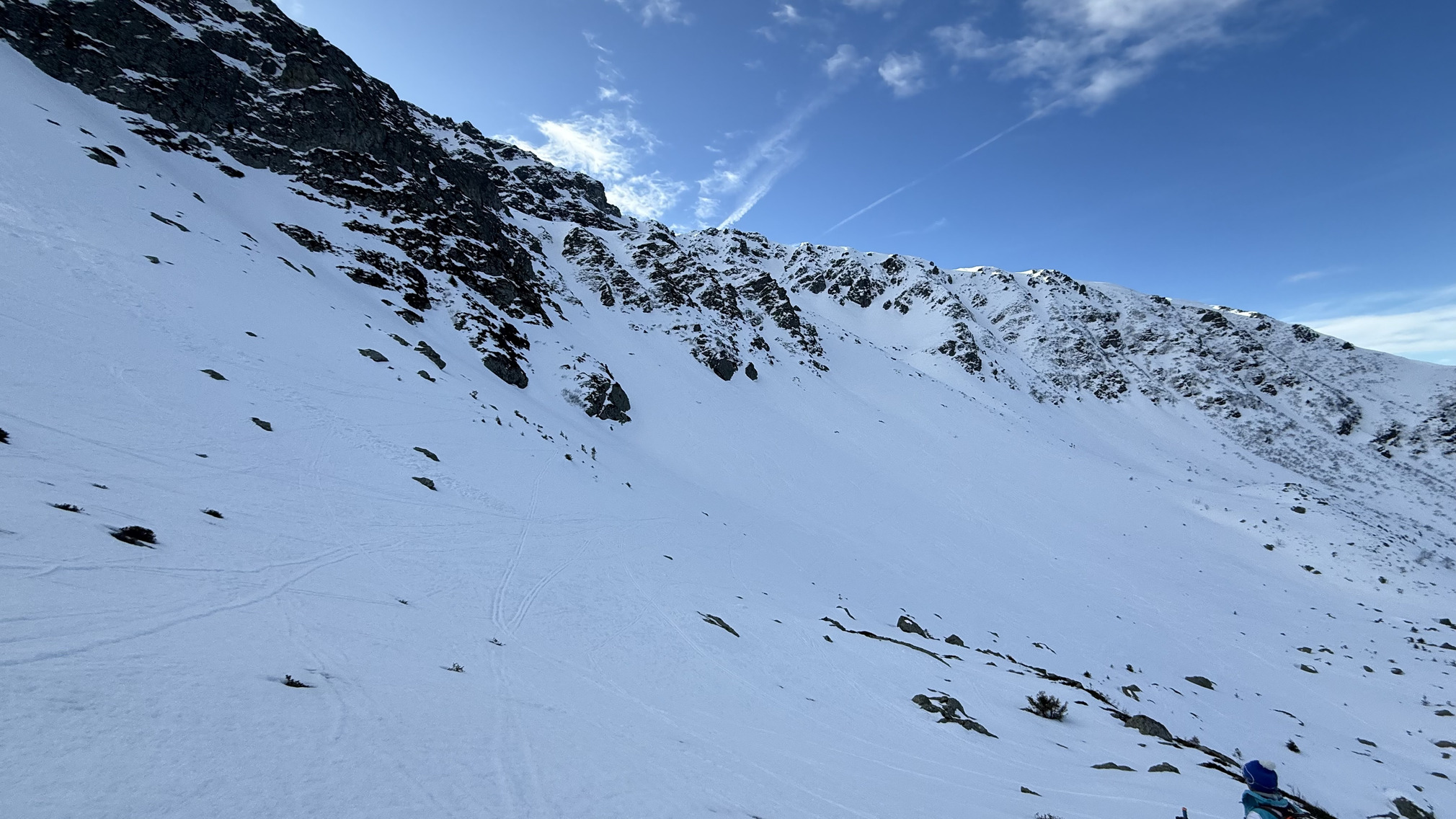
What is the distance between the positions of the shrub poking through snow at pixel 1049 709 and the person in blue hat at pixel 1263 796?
5.17 metres

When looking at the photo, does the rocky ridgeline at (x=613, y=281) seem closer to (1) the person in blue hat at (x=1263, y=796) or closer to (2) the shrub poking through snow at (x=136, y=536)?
(2) the shrub poking through snow at (x=136, y=536)

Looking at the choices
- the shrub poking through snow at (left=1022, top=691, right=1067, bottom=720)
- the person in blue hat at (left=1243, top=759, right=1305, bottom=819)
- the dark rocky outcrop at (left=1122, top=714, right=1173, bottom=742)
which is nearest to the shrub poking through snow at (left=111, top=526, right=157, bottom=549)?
the person in blue hat at (left=1243, top=759, right=1305, bottom=819)

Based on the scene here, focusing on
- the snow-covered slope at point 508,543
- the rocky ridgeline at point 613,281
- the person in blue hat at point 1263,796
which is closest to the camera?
the snow-covered slope at point 508,543

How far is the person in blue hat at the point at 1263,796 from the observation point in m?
5.12

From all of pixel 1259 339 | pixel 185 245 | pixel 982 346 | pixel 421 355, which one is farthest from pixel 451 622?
pixel 1259 339

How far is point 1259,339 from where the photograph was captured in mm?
87938

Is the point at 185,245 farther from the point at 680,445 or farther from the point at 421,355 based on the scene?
the point at 680,445

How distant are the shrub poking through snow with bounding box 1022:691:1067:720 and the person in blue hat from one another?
5.17 metres

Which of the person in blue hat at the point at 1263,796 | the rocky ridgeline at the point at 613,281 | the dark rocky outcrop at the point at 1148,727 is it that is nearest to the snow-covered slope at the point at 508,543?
the dark rocky outcrop at the point at 1148,727

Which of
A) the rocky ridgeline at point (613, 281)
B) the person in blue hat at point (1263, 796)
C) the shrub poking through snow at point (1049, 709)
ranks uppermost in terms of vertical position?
the rocky ridgeline at point (613, 281)

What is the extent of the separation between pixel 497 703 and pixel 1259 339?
12803 cm

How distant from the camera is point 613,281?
53.7 meters

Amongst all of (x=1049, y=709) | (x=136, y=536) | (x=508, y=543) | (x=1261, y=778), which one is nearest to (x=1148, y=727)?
(x=1049, y=709)

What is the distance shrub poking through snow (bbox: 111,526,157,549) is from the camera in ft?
19.4
